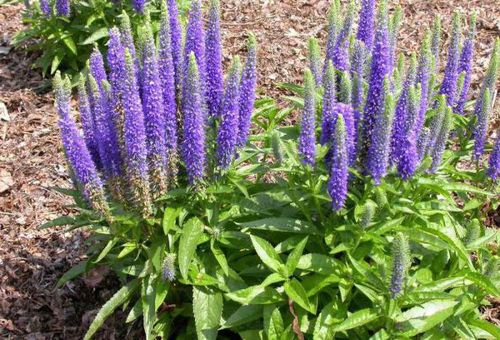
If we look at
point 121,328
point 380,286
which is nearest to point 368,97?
point 380,286

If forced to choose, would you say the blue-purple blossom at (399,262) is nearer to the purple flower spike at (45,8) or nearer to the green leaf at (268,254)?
the green leaf at (268,254)

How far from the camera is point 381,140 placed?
4.24m

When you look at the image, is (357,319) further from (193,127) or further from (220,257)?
(193,127)

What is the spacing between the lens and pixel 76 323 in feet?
20.2

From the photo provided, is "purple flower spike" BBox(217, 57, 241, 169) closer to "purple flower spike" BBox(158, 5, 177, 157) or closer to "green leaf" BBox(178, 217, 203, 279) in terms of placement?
"purple flower spike" BBox(158, 5, 177, 157)

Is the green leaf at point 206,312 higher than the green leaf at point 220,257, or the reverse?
the green leaf at point 220,257

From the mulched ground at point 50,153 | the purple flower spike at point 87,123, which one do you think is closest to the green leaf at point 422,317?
the mulched ground at point 50,153

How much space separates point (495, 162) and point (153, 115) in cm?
281

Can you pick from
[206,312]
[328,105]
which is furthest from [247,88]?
[206,312]

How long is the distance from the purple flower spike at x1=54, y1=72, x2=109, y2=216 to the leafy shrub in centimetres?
438

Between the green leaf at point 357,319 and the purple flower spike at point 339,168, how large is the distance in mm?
782

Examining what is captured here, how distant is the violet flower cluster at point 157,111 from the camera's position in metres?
4.33

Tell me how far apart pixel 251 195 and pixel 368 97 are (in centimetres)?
130

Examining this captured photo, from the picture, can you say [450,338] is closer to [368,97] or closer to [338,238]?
[338,238]
